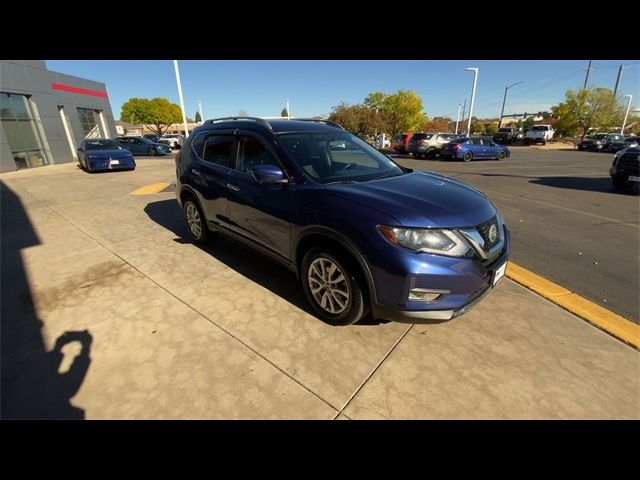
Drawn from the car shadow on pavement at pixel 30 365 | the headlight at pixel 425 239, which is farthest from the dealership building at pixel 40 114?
the headlight at pixel 425 239

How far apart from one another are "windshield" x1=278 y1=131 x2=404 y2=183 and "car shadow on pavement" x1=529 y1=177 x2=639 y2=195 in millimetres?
9247

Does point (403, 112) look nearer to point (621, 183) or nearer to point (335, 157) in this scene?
point (621, 183)

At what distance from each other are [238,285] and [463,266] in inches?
91.5

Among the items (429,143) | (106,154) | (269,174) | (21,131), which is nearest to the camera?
(269,174)

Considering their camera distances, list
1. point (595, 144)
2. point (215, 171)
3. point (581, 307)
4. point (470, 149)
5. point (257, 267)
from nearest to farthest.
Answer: point (581, 307) → point (215, 171) → point (257, 267) → point (470, 149) → point (595, 144)

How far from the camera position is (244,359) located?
2.39 meters

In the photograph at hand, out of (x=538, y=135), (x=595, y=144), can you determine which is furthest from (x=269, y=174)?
(x=538, y=135)

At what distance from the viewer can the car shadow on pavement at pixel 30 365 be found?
197cm

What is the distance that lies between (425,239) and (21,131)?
2257 cm

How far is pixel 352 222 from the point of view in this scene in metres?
2.35

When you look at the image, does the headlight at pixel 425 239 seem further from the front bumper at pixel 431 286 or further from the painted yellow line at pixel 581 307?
the painted yellow line at pixel 581 307
